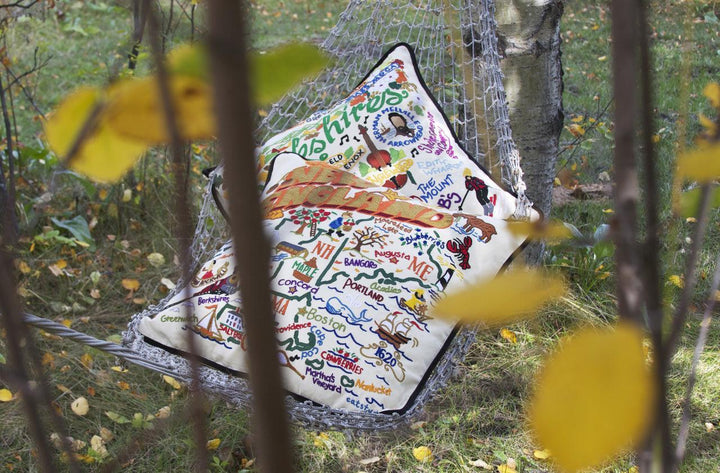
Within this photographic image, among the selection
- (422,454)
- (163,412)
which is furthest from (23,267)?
(422,454)

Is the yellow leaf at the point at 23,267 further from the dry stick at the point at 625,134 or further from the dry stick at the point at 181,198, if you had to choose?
the dry stick at the point at 625,134

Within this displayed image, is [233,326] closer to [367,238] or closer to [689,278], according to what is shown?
[367,238]

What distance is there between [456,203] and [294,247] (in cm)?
36

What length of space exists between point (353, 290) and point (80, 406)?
0.69 m

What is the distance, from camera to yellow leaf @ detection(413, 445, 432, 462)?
137 cm

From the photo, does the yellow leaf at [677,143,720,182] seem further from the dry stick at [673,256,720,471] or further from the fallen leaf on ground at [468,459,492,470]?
the fallen leaf on ground at [468,459,492,470]

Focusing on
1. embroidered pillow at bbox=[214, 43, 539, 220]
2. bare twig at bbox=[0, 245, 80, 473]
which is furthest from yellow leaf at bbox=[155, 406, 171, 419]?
bare twig at bbox=[0, 245, 80, 473]

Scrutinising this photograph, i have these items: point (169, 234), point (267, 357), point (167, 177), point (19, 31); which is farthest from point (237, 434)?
point (19, 31)

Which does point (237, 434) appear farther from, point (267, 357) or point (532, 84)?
point (267, 357)

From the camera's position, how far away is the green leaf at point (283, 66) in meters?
0.29

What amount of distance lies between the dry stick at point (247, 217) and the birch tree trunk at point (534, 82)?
1.60m

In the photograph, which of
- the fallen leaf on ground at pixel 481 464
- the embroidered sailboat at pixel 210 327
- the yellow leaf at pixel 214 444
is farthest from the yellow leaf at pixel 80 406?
the fallen leaf on ground at pixel 481 464

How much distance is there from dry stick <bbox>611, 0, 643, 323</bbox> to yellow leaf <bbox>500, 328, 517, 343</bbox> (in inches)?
59.4

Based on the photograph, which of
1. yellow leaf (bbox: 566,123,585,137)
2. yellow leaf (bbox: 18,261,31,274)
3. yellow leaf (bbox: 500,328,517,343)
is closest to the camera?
yellow leaf (bbox: 500,328,517,343)
